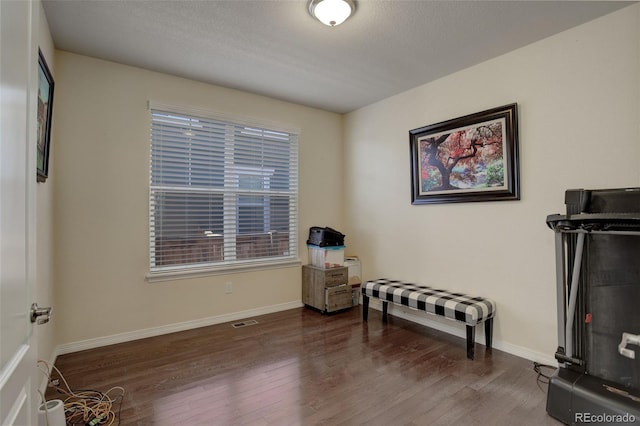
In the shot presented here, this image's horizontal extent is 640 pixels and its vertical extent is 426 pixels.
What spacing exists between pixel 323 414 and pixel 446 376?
1024mm

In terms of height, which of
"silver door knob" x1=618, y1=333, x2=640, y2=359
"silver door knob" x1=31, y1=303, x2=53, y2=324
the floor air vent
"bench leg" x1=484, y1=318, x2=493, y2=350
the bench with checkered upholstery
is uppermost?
"silver door knob" x1=31, y1=303, x2=53, y2=324

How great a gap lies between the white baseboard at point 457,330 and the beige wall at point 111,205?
1.91 meters

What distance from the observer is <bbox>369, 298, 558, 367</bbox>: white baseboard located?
2607 mm

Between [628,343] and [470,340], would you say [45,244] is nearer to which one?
[470,340]

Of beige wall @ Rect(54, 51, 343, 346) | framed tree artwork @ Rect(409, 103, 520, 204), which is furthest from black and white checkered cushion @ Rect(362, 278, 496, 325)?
beige wall @ Rect(54, 51, 343, 346)

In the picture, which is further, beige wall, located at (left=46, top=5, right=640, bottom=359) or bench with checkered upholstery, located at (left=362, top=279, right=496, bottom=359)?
bench with checkered upholstery, located at (left=362, top=279, right=496, bottom=359)

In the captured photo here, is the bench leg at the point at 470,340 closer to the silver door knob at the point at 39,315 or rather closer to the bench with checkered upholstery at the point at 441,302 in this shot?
the bench with checkered upholstery at the point at 441,302

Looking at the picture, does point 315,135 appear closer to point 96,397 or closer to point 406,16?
point 406,16

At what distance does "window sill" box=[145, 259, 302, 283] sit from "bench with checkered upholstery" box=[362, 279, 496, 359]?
43.3 inches

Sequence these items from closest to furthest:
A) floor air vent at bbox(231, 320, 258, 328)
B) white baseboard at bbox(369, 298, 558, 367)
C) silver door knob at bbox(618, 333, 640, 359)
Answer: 1. silver door knob at bbox(618, 333, 640, 359)
2. white baseboard at bbox(369, 298, 558, 367)
3. floor air vent at bbox(231, 320, 258, 328)

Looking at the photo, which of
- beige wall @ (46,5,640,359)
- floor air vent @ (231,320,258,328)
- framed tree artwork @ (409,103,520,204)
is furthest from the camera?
floor air vent @ (231,320,258,328)

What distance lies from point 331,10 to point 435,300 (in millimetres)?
2500

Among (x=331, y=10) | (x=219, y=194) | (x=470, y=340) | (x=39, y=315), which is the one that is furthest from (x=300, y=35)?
(x=470, y=340)

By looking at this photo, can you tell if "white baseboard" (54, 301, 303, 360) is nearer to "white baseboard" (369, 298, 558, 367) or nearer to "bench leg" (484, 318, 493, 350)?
"white baseboard" (369, 298, 558, 367)
